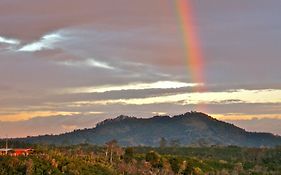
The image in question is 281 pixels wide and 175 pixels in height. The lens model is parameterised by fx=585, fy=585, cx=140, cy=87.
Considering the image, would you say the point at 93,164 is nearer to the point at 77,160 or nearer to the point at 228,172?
the point at 77,160

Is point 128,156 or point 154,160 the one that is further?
point 154,160

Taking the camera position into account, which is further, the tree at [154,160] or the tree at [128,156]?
the tree at [154,160]

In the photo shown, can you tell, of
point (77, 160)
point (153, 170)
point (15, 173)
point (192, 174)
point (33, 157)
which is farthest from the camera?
point (192, 174)

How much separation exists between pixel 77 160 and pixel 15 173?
21.8 metres

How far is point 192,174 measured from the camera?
579 ft

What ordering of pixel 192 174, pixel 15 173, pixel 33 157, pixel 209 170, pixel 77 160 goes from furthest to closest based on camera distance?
pixel 209 170
pixel 192 174
pixel 77 160
pixel 33 157
pixel 15 173

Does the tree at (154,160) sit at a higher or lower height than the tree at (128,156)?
lower

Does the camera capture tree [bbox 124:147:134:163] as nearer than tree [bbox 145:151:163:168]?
Yes

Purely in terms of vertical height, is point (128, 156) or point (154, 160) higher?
point (128, 156)

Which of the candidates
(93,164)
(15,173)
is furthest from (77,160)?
(15,173)

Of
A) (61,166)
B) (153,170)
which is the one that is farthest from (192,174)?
(61,166)

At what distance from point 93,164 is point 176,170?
4629cm

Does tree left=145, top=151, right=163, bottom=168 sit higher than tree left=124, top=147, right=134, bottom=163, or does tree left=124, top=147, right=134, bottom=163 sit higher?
tree left=124, top=147, right=134, bottom=163

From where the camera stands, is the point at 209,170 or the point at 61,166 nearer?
the point at 61,166
